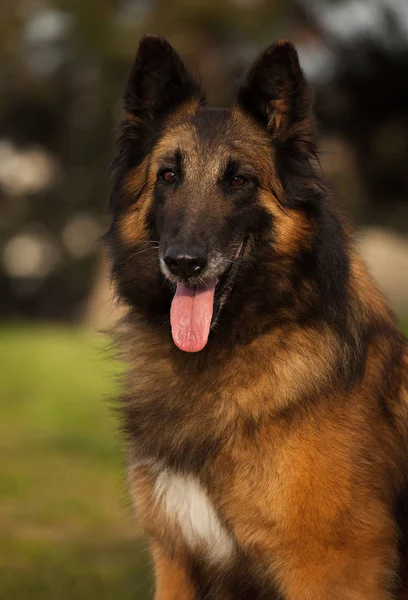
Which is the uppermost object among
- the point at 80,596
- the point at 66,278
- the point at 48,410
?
the point at 80,596

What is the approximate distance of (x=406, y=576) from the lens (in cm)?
383

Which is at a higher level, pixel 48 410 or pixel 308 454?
pixel 308 454

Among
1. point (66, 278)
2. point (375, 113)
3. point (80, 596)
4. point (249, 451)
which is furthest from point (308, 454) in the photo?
point (66, 278)

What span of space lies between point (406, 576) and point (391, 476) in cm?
46

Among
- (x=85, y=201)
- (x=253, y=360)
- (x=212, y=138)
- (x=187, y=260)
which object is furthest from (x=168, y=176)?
(x=85, y=201)

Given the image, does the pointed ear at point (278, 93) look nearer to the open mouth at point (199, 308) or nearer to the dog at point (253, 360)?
the dog at point (253, 360)

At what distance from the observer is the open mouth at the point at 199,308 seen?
12.6 feet

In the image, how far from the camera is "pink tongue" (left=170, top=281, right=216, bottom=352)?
12.6 ft

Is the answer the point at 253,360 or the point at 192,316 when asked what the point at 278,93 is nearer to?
the point at 192,316

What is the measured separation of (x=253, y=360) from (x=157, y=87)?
1329 mm

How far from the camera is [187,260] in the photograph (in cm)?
368

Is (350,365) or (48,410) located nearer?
(350,365)

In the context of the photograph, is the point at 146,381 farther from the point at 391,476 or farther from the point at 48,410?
the point at 48,410

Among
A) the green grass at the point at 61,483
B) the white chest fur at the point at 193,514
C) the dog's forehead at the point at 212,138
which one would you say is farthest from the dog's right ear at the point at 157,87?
the white chest fur at the point at 193,514
